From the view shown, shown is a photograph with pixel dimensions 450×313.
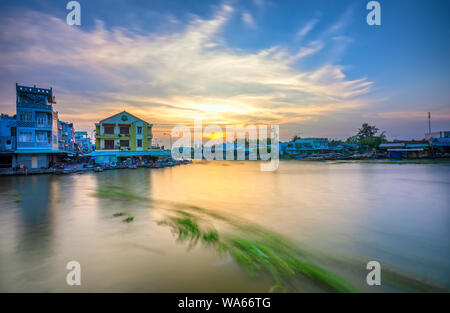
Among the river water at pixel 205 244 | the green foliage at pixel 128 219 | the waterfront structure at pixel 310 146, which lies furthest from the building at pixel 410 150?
the green foliage at pixel 128 219

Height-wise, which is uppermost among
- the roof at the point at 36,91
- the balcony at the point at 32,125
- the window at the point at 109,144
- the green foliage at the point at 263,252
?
the roof at the point at 36,91

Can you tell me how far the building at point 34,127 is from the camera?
85.5 feet

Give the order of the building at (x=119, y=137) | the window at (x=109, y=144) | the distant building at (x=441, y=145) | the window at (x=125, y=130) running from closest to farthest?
1. the building at (x=119, y=137)
2. the window at (x=109, y=144)
3. the window at (x=125, y=130)
4. the distant building at (x=441, y=145)

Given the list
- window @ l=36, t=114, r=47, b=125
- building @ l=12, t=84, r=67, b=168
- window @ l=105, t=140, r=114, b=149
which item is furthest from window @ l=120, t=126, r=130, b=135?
window @ l=36, t=114, r=47, b=125

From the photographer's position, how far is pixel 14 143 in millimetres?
26828

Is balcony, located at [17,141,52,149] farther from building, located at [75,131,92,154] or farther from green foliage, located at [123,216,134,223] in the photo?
building, located at [75,131,92,154]

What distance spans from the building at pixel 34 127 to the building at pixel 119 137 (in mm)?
8672

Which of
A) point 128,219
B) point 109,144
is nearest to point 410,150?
point 128,219

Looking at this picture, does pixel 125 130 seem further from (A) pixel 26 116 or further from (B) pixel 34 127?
(A) pixel 26 116

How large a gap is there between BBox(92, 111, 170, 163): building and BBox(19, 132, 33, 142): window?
34.3ft

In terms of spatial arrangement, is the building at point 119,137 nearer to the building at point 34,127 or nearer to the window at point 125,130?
the window at point 125,130

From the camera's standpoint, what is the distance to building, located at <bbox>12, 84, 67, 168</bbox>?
26.1 m
